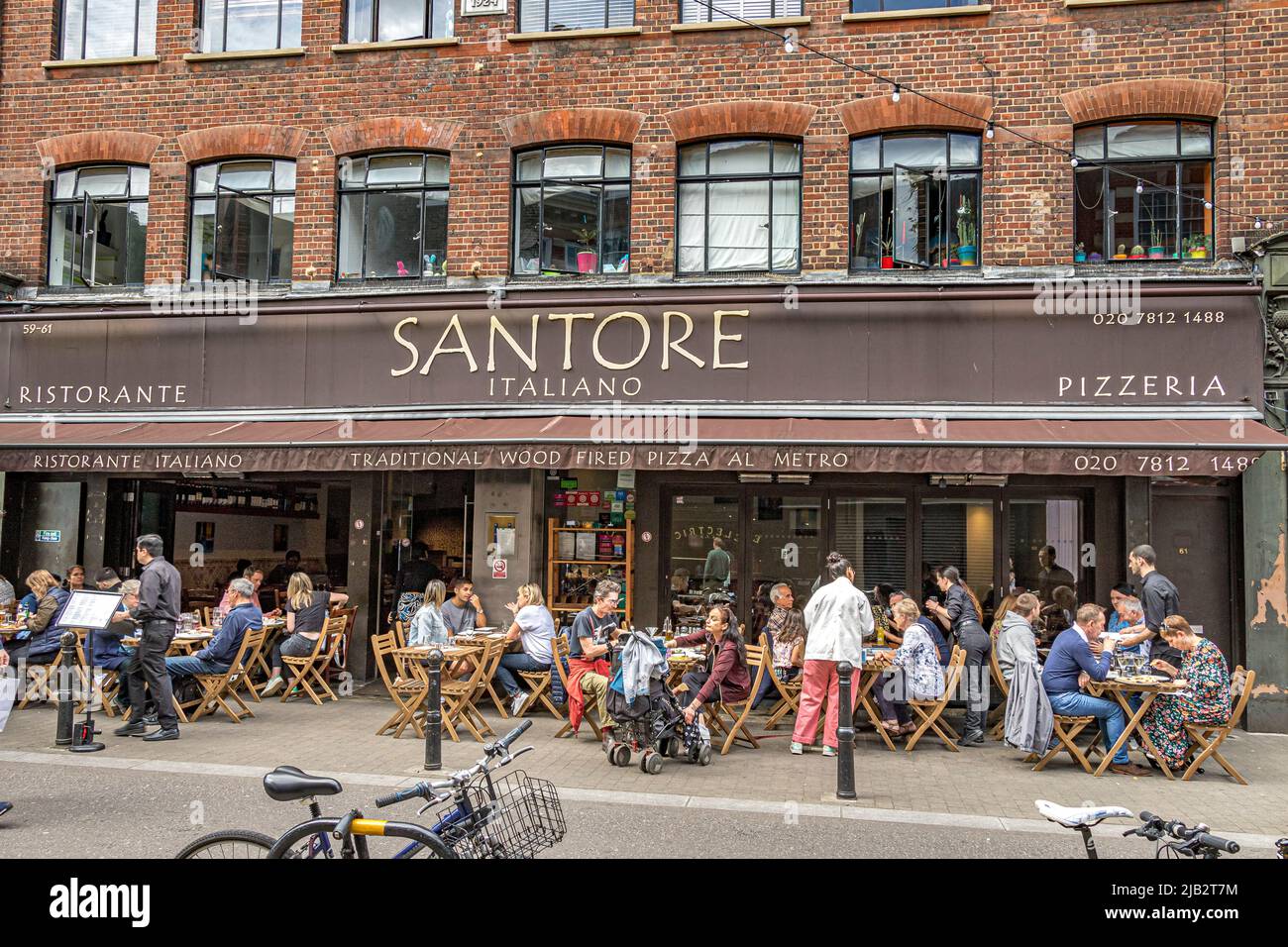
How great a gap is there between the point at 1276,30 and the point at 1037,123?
111 inches

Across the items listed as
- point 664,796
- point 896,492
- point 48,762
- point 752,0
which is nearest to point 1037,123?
point 752,0

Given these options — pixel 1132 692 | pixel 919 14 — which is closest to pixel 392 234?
pixel 919 14

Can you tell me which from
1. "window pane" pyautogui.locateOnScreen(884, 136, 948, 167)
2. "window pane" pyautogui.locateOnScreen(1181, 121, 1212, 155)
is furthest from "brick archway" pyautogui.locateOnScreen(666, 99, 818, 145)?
"window pane" pyautogui.locateOnScreen(1181, 121, 1212, 155)

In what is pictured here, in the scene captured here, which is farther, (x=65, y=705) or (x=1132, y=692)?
(x=65, y=705)

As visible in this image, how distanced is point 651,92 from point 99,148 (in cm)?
785

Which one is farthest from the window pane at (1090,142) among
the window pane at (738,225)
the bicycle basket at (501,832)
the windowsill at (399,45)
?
the bicycle basket at (501,832)

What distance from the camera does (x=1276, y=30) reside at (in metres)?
11.4

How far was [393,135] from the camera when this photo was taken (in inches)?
512

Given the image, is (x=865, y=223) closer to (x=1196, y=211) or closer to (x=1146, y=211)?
(x=1146, y=211)

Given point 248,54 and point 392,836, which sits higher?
point 248,54

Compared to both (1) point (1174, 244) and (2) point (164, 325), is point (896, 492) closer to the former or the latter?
(1) point (1174, 244)

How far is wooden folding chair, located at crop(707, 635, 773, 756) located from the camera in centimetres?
909

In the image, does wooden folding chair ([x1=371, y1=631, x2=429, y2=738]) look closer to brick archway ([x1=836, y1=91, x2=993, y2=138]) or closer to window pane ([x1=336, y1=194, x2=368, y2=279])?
window pane ([x1=336, y1=194, x2=368, y2=279])
